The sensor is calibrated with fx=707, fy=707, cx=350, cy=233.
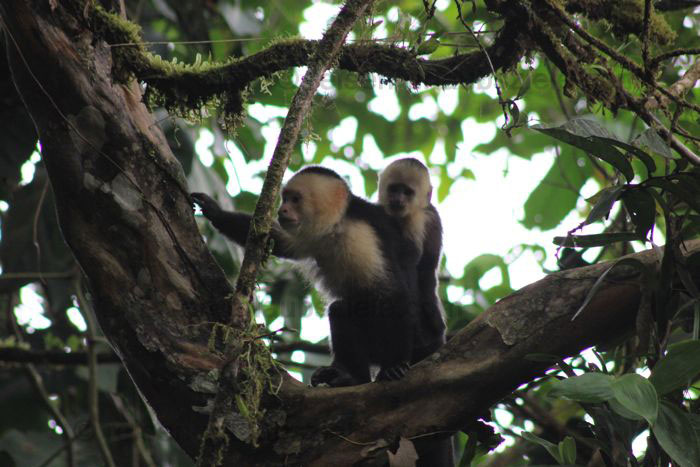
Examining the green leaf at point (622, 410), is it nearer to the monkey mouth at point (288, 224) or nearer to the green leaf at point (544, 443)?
the green leaf at point (544, 443)

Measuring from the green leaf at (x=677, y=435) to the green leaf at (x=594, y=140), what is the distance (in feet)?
2.49

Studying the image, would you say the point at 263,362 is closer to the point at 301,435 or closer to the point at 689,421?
the point at 301,435

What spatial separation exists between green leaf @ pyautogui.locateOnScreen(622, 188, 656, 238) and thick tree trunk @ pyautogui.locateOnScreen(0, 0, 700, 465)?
0.45ft

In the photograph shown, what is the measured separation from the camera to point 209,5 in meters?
5.04

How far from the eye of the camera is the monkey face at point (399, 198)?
4172 mm

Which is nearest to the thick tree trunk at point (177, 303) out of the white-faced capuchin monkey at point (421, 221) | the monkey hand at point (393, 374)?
the monkey hand at point (393, 374)

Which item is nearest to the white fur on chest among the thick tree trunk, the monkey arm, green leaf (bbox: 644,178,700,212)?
the monkey arm

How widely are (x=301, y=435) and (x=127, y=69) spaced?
1.42m

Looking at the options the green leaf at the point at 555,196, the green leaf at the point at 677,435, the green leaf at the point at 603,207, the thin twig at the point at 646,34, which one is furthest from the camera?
the green leaf at the point at 555,196

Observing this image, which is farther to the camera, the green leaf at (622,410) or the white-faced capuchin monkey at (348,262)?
the white-faced capuchin monkey at (348,262)

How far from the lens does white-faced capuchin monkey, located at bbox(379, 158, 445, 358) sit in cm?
384

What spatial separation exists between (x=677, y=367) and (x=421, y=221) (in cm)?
240

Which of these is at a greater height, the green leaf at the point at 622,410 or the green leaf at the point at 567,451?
the green leaf at the point at 567,451

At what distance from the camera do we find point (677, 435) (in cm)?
186
